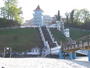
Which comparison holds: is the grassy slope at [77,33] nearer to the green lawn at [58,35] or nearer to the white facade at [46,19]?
the green lawn at [58,35]

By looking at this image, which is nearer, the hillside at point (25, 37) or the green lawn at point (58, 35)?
the hillside at point (25, 37)

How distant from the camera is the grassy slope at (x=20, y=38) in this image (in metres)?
63.8

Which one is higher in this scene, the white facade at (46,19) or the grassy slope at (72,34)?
the white facade at (46,19)

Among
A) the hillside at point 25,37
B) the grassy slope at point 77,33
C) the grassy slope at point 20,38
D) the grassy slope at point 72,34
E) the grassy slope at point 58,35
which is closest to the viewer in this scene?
→ the grassy slope at point 20,38

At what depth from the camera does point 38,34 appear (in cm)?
7294

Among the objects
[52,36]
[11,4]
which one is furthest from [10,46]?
[11,4]

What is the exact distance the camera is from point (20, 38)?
2776 inches

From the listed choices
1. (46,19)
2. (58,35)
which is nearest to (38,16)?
(46,19)

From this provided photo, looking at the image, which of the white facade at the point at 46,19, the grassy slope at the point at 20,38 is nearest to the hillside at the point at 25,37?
the grassy slope at the point at 20,38

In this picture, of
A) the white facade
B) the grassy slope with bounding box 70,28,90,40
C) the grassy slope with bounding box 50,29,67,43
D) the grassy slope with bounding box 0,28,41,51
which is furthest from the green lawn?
the white facade

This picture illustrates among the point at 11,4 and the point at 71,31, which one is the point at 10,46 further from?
the point at 11,4

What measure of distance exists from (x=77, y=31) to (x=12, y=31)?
58.3ft

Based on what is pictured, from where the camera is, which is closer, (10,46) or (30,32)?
(10,46)

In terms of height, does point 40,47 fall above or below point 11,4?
below
